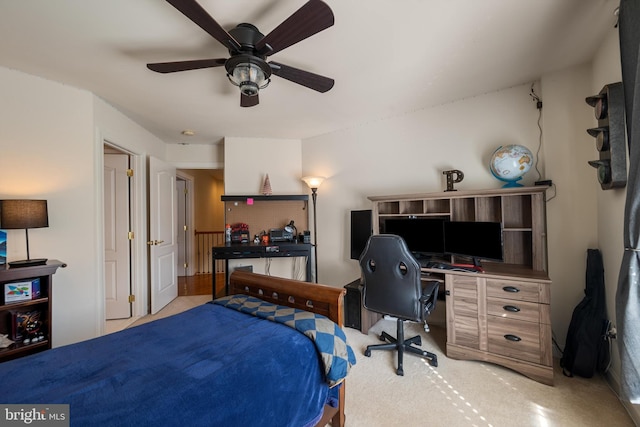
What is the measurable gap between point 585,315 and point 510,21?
2.13 meters

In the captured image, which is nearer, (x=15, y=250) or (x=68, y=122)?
(x=15, y=250)

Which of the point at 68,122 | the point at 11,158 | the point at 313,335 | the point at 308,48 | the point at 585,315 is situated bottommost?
the point at 585,315

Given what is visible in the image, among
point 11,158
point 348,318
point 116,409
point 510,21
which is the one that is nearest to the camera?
point 116,409

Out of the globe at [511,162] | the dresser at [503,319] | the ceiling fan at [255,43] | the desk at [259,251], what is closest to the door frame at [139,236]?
the desk at [259,251]

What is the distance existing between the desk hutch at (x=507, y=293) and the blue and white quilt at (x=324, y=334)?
1271mm

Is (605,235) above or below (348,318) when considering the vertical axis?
above

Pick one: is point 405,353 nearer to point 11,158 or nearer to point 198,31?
point 198,31

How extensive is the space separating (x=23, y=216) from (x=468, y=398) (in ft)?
11.4

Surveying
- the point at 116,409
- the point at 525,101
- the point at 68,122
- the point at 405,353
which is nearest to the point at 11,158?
the point at 68,122

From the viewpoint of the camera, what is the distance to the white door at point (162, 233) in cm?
345

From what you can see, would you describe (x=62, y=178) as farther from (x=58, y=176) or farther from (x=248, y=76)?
(x=248, y=76)

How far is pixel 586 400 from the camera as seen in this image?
1734mm

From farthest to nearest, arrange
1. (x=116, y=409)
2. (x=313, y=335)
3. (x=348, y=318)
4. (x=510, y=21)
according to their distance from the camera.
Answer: (x=348, y=318)
(x=510, y=21)
(x=313, y=335)
(x=116, y=409)

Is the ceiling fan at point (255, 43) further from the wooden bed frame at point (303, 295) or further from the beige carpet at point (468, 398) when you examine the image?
the beige carpet at point (468, 398)
